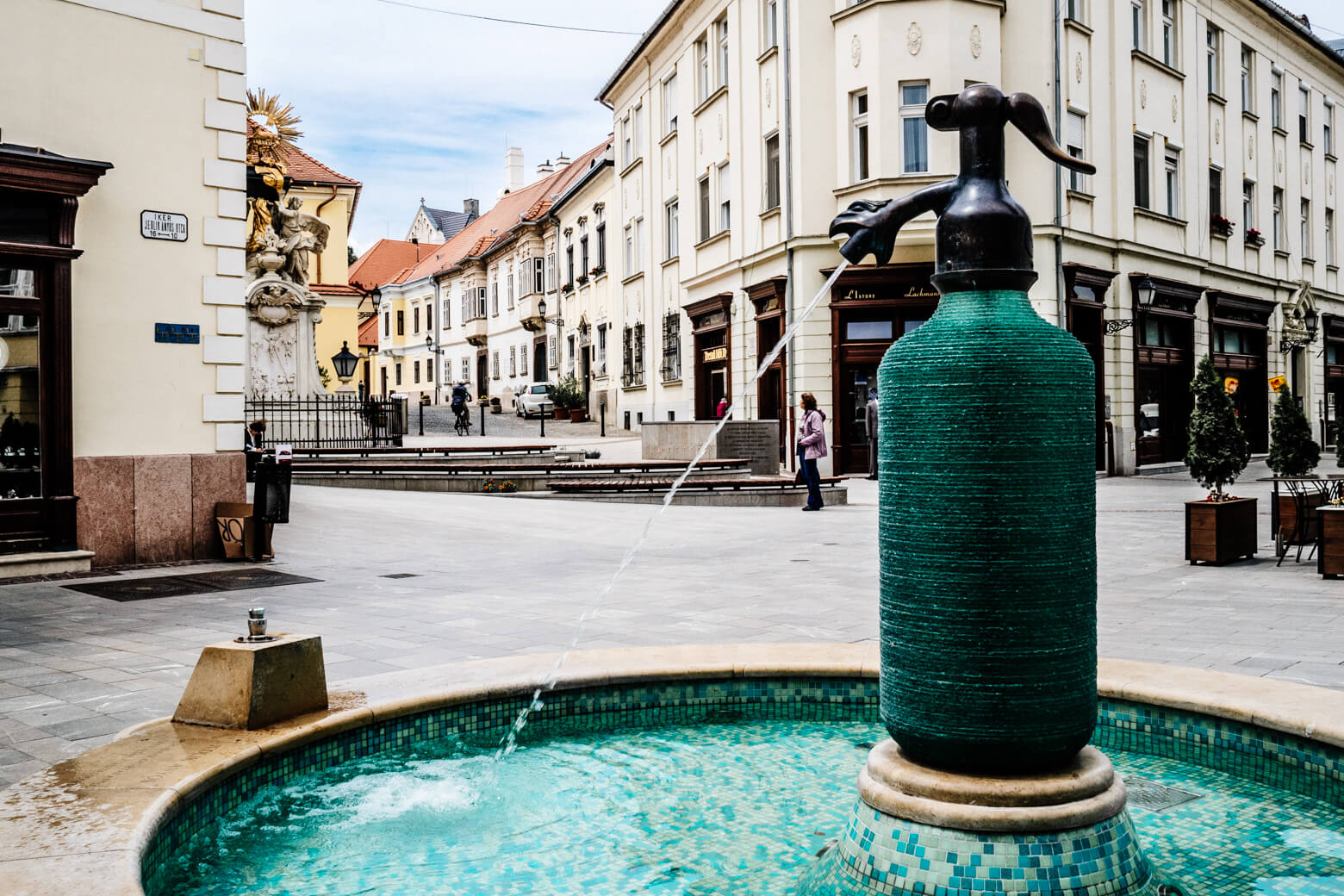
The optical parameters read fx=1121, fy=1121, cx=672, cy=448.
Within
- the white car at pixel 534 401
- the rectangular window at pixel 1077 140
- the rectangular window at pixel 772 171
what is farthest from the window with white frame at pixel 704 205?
the white car at pixel 534 401

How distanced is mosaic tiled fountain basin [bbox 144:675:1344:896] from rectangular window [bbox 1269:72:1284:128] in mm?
34144

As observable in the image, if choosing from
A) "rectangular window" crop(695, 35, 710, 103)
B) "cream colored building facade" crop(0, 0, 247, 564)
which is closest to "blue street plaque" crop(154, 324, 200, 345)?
"cream colored building facade" crop(0, 0, 247, 564)

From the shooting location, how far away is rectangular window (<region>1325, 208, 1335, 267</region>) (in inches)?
1441

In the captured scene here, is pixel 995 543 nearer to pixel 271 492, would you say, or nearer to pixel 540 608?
pixel 540 608

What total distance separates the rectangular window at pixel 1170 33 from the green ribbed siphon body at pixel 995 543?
28406 millimetres

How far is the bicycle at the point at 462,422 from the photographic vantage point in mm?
38812

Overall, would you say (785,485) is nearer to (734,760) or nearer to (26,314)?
(26,314)

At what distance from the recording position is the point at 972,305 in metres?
2.87

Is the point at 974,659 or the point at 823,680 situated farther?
the point at 823,680

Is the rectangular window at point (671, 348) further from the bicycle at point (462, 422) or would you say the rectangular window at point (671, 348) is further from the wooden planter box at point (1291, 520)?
the wooden planter box at point (1291, 520)

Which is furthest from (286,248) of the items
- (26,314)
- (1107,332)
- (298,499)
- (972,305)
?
(972,305)

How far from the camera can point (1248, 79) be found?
31297mm

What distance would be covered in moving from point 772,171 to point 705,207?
473cm

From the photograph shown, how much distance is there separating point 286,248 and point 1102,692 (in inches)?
936
